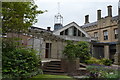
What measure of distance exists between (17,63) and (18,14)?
2.39 meters

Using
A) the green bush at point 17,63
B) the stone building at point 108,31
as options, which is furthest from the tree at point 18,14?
the stone building at point 108,31

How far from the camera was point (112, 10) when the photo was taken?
28328 millimetres

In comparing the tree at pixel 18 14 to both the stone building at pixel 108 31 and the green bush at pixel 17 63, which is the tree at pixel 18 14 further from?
the stone building at pixel 108 31

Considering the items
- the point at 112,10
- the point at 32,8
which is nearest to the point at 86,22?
the point at 112,10

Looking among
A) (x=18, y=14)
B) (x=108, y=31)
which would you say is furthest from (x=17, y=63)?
(x=108, y=31)

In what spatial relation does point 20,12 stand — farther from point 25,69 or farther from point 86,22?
point 86,22

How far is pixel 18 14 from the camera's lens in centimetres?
663

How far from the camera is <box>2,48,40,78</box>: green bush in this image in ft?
19.2

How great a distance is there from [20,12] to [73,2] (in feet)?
17.6

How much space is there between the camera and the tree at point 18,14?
620cm

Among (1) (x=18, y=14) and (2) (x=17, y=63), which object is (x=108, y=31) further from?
(2) (x=17, y=63)

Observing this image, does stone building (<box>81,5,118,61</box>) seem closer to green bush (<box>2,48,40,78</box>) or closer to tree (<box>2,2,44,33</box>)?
tree (<box>2,2,44,33</box>)

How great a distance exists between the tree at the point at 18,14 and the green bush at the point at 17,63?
1351 mm

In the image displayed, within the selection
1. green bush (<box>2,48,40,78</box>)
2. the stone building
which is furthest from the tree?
the stone building
